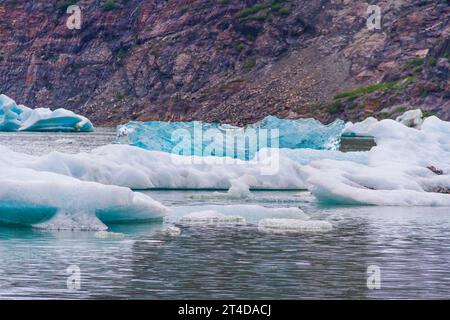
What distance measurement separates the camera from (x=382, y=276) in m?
20.0

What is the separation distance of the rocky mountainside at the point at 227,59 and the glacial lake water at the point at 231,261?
81.6m

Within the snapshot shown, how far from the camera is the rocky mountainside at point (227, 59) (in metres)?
120

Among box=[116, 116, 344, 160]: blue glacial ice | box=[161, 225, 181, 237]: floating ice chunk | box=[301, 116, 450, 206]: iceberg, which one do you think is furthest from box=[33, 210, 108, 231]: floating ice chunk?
box=[116, 116, 344, 160]: blue glacial ice

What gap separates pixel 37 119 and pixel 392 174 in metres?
62.1

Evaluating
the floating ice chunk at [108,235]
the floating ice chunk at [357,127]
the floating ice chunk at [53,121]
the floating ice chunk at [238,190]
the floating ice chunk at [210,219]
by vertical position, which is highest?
the floating ice chunk at [53,121]

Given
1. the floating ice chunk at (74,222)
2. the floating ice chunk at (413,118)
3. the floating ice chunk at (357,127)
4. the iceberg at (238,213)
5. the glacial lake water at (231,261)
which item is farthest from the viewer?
the floating ice chunk at (357,127)

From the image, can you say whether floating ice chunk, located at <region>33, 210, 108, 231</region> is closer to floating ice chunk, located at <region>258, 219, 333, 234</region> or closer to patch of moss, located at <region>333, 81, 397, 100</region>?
floating ice chunk, located at <region>258, 219, 333, 234</region>

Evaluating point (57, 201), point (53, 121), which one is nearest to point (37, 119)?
point (53, 121)

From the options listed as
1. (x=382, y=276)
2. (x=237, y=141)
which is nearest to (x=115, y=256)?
(x=382, y=276)

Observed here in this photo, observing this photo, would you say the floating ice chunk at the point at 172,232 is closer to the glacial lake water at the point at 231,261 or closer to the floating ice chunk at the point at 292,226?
the glacial lake water at the point at 231,261

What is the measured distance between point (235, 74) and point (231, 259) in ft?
376

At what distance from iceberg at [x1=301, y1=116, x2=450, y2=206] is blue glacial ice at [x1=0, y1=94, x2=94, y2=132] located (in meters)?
52.2

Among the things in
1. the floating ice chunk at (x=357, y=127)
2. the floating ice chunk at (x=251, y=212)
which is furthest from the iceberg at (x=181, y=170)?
the floating ice chunk at (x=357, y=127)

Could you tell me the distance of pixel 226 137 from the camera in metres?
45.3
